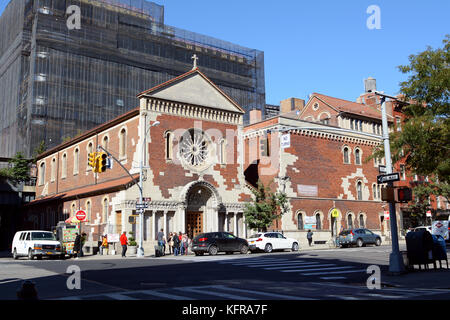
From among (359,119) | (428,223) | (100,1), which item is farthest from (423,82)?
(100,1)

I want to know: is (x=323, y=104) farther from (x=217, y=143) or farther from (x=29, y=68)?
(x=29, y=68)

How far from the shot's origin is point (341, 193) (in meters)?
49.4

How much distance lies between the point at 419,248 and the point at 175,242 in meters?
19.2

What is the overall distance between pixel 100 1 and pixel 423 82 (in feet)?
250

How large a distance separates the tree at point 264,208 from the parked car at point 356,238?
5.74 m

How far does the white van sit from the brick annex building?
5506 millimetres

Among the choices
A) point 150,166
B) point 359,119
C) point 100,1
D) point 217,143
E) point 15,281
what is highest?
point 100,1

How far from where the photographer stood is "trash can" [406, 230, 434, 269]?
18.1 metres

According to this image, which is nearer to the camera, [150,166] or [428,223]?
[150,166]

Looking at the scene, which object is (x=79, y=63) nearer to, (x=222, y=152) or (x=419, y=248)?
(x=222, y=152)

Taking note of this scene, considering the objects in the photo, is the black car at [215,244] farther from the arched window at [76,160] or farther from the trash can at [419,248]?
the arched window at [76,160]

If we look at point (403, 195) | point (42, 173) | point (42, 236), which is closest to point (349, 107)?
point (42, 236)

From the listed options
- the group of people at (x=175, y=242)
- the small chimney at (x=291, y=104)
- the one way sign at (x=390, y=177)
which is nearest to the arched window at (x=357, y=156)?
the small chimney at (x=291, y=104)

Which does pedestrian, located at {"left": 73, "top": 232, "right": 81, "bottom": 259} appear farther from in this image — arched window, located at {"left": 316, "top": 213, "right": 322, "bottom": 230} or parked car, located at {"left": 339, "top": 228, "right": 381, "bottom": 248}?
arched window, located at {"left": 316, "top": 213, "right": 322, "bottom": 230}
